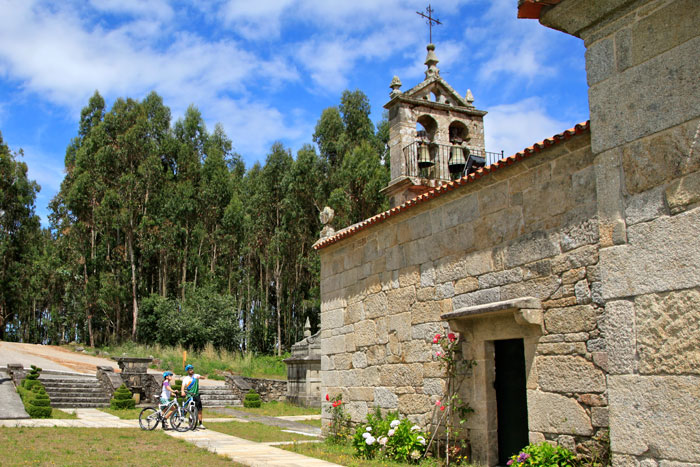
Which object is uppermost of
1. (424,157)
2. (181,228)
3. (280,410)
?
(181,228)

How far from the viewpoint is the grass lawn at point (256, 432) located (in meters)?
11.1

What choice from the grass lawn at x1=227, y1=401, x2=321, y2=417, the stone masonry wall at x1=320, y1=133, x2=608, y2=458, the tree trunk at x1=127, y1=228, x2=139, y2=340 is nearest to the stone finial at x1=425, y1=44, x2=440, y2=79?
the stone masonry wall at x1=320, y1=133, x2=608, y2=458

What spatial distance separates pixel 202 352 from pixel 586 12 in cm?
2748

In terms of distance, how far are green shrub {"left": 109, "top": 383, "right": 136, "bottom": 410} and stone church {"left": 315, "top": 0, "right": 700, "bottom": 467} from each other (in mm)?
7909

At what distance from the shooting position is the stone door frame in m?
6.67

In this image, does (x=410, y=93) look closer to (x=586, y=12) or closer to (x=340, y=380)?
(x=340, y=380)

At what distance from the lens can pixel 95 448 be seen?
29.1 ft

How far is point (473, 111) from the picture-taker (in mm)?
13125

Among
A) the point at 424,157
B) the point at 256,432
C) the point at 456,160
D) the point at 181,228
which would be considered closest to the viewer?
the point at 256,432

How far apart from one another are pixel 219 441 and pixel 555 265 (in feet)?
22.9

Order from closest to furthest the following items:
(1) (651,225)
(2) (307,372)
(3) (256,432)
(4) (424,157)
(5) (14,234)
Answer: (1) (651,225), (3) (256,432), (4) (424,157), (2) (307,372), (5) (14,234)

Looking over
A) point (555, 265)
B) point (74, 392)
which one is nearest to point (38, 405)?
point (74, 392)

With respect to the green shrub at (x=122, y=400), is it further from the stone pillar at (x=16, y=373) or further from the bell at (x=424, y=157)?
the bell at (x=424, y=157)

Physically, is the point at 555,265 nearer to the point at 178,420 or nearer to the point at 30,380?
the point at 178,420
